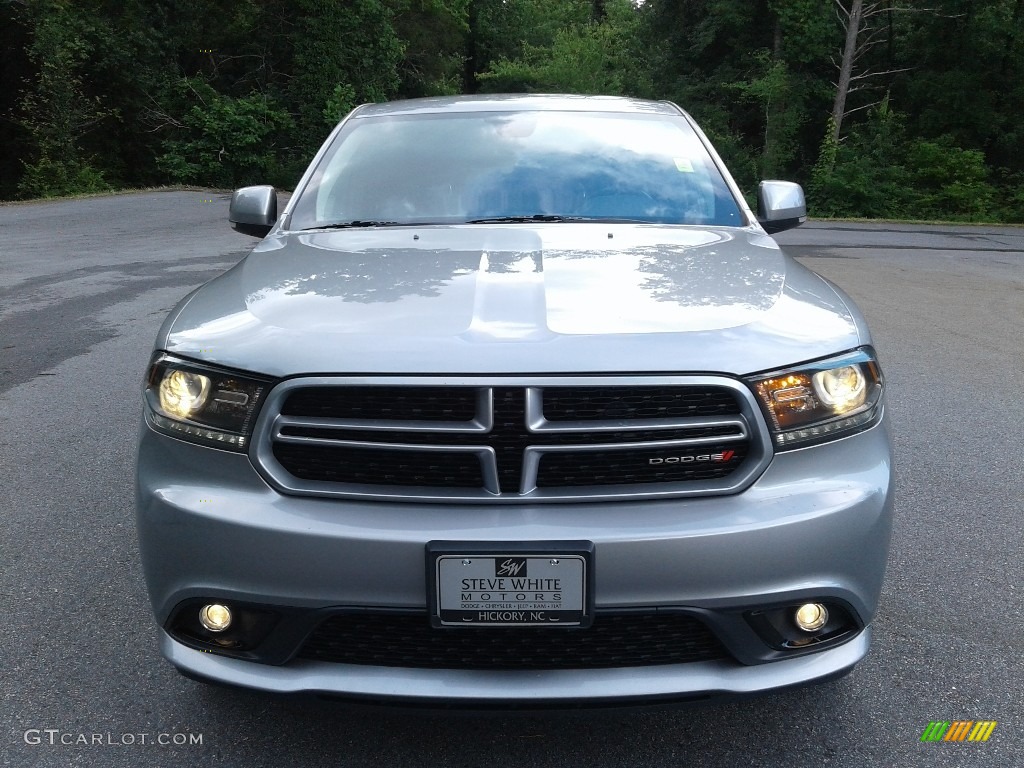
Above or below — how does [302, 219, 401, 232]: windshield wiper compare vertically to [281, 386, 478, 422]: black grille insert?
Result: above

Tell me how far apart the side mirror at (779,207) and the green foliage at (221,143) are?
3066cm

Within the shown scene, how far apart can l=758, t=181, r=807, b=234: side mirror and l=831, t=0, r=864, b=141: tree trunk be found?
28.6m

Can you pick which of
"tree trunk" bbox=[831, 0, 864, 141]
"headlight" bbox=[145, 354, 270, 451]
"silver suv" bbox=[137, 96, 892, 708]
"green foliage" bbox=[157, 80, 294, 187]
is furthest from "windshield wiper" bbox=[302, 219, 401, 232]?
"green foliage" bbox=[157, 80, 294, 187]

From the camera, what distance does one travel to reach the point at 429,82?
139ft

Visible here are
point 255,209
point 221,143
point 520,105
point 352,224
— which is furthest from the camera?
point 221,143

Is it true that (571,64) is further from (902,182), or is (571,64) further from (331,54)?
(902,182)

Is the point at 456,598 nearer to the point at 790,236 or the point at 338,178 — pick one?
the point at 338,178

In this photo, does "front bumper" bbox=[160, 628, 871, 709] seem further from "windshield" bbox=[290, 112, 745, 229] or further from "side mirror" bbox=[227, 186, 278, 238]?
"side mirror" bbox=[227, 186, 278, 238]

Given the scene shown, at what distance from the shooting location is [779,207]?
3.82 meters

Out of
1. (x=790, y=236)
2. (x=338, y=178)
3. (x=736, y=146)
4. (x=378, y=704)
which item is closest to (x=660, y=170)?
(x=338, y=178)

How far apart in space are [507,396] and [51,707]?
5.09 ft

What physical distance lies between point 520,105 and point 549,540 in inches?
103

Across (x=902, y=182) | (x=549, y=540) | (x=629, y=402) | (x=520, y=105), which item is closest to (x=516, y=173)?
(x=520, y=105)

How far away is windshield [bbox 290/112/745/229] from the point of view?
11.3 feet
